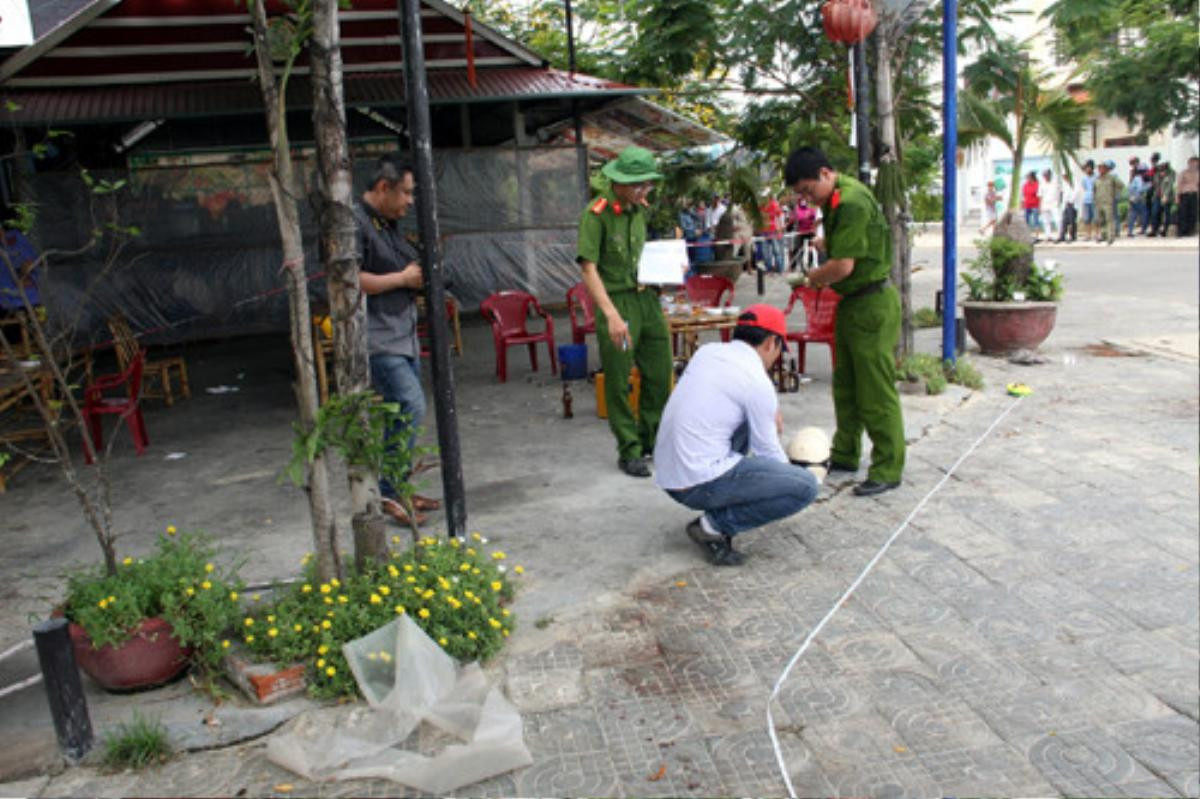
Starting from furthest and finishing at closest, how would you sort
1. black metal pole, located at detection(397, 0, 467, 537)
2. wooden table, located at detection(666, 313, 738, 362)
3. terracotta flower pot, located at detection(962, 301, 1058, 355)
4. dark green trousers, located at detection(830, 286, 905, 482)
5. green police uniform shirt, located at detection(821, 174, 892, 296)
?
terracotta flower pot, located at detection(962, 301, 1058, 355) → wooden table, located at detection(666, 313, 738, 362) → dark green trousers, located at detection(830, 286, 905, 482) → green police uniform shirt, located at detection(821, 174, 892, 296) → black metal pole, located at detection(397, 0, 467, 537)

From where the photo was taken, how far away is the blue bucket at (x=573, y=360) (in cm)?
820

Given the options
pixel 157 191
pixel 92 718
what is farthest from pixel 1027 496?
pixel 157 191

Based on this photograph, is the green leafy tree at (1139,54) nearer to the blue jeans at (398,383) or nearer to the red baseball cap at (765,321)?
the red baseball cap at (765,321)

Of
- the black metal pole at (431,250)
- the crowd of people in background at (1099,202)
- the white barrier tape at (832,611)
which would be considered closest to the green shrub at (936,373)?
the white barrier tape at (832,611)

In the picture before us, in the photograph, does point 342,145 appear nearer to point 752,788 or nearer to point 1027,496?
point 752,788

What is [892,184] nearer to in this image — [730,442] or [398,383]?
[730,442]

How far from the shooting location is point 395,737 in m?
3.07

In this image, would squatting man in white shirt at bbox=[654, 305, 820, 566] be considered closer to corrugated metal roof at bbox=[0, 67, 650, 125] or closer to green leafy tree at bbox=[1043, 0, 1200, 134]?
green leafy tree at bbox=[1043, 0, 1200, 134]

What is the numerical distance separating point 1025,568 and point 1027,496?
3.41 ft

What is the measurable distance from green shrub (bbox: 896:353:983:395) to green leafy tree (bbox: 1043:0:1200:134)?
215cm

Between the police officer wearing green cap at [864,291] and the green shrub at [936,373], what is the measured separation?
2317 mm

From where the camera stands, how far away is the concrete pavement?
2.94 meters

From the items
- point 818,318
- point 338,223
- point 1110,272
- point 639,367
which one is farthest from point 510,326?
point 1110,272

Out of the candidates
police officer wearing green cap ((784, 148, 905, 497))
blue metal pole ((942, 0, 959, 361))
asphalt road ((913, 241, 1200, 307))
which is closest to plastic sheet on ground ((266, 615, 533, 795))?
police officer wearing green cap ((784, 148, 905, 497))
